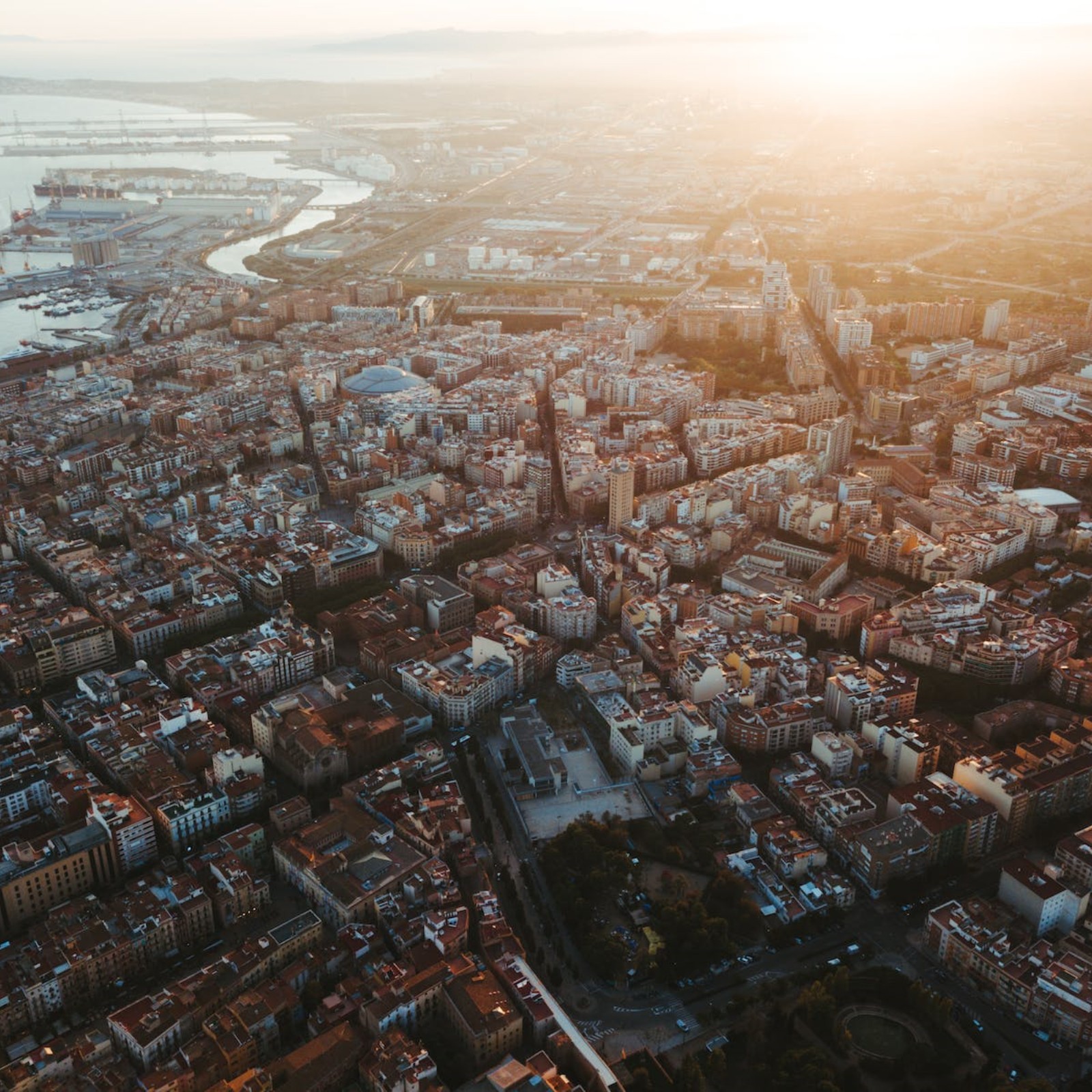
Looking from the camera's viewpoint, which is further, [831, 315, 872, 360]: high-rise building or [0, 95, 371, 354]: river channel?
[0, 95, 371, 354]: river channel

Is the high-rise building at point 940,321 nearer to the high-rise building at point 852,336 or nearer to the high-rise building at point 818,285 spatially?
the high-rise building at point 852,336

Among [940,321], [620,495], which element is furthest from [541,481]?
[940,321]

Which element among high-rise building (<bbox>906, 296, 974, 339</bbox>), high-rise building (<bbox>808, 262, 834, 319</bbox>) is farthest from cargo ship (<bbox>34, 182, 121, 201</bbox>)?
high-rise building (<bbox>906, 296, 974, 339</bbox>)

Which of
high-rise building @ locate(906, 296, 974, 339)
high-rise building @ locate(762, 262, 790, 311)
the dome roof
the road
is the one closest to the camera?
the road

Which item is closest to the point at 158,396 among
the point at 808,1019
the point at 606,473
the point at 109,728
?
the point at 606,473

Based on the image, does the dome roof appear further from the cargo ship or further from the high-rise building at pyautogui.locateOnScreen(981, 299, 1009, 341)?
the cargo ship

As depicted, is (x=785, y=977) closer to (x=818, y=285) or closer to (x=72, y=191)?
(x=818, y=285)

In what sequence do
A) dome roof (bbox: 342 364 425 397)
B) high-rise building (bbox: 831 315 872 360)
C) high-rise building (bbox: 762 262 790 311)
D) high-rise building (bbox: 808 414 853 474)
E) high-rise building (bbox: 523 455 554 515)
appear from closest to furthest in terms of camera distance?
high-rise building (bbox: 523 455 554 515) < high-rise building (bbox: 808 414 853 474) < dome roof (bbox: 342 364 425 397) < high-rise building (bbox: 831 315 872 360) < high-rise building (bbox: 762 262 790 311)
